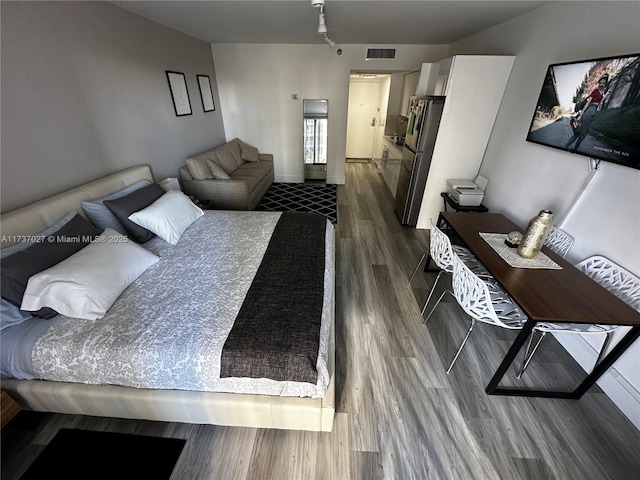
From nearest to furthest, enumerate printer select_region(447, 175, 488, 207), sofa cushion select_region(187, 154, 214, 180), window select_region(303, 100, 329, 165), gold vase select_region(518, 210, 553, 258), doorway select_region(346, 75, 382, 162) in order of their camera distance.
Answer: gold vase select_region(518, 210, 553, 258) < printer select_region(447, 175, 488, 207) < sofa cushion select_region(187, 154, 214, 180) < window select_region(303, 100, 329, 165) < doorway select_region(346, 75, 382, 162)

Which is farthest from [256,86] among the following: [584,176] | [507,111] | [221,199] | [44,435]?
[44,435]

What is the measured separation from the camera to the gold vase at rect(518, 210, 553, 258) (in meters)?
1.64

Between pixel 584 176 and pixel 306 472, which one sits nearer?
pixel 306 472

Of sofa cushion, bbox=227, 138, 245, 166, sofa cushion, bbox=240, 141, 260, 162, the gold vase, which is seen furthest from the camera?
sofa cushion, bbox=240, 141, 260, 162

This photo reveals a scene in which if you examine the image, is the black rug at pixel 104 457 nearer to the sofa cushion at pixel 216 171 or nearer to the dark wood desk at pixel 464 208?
the sofa cushion at pixel 216 171

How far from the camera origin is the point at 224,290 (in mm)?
1585

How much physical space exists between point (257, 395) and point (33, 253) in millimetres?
1458

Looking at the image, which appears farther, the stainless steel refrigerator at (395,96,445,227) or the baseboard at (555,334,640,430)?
the stainless steel refrigerator at (395,96,445,227)

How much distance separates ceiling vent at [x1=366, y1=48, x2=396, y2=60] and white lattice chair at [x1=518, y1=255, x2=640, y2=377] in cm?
421

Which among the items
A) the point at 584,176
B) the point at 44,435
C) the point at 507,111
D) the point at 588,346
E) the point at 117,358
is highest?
the point at 507,111

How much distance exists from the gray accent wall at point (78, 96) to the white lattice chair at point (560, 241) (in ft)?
12.7

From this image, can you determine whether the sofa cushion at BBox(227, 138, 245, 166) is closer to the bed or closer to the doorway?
the doorway

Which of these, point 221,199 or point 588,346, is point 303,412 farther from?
point 221,199

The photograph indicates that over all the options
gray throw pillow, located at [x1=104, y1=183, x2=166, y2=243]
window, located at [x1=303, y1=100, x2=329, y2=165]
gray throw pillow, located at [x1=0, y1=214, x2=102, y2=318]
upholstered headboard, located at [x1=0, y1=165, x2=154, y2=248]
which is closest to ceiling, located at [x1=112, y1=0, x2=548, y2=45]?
window, located at [x1=303, y1=100, x2=329, y2=165]
